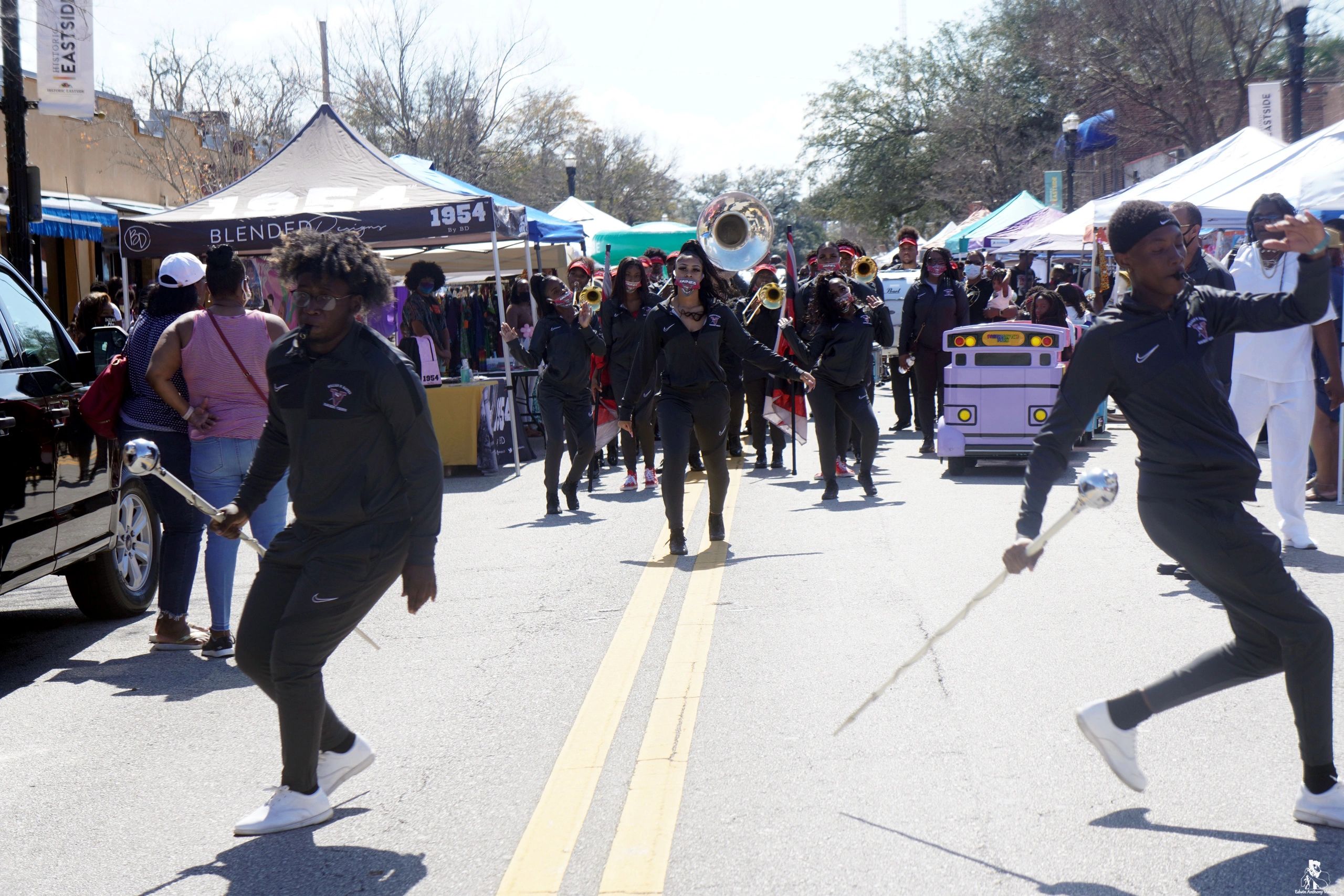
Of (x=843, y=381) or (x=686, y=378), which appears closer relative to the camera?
(x=686, y=378)

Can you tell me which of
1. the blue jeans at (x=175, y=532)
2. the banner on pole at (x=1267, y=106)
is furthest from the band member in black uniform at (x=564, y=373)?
the banner on pole at (x=1267, y=106)

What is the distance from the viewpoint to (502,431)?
1539 cm

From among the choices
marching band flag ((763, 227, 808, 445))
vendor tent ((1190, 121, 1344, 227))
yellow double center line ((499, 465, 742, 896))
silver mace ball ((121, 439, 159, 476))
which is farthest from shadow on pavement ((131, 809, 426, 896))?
marching band flag ((763, 227, 808, 445))

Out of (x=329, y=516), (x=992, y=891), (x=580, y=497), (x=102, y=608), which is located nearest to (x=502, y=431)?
(x=580, y=497)

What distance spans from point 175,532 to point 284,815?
3121 mm

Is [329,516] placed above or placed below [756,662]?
above

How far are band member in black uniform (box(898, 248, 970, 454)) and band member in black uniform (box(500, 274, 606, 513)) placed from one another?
13.3 ft

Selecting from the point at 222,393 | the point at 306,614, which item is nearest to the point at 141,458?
the point at 306,614

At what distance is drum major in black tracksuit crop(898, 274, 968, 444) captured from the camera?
14.6m

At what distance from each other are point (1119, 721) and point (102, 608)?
5.88 metres

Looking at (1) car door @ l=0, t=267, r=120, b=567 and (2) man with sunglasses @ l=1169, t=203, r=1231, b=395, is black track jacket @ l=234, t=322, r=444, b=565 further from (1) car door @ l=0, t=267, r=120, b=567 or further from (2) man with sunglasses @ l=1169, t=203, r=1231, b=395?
(2) man with sunglasses @ l=1169, t=203, r=1231, b=395

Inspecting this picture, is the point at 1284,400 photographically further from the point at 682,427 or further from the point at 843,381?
the point at 843,381

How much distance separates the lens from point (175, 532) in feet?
23.4

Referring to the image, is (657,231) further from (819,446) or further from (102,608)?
(102,608)
